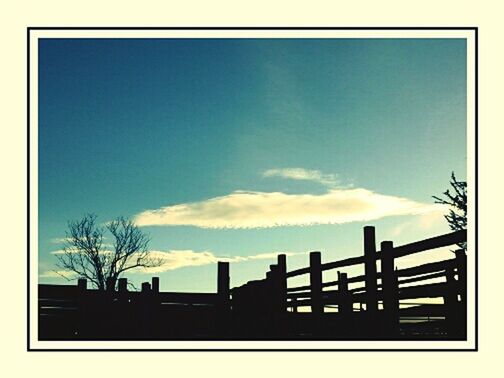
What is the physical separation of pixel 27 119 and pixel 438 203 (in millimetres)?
14997

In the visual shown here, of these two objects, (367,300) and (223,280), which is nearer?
(367,300)

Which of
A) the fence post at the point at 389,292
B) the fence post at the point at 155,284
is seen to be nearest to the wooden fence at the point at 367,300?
the fence post at the point at 389,292

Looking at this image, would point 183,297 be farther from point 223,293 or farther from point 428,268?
point 428,268

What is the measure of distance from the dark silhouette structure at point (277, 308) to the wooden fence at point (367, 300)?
1 cm

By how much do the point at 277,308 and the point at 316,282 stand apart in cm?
167

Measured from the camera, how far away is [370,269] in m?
9.10

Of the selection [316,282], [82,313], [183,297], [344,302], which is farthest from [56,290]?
[344,302]

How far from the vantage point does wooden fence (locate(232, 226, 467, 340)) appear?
8023 mm

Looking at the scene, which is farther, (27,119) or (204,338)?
(204,338)

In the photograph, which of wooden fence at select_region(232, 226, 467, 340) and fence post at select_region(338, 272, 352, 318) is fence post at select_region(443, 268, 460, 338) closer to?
wooden fence at select_region(232, 226, 467, 340)
